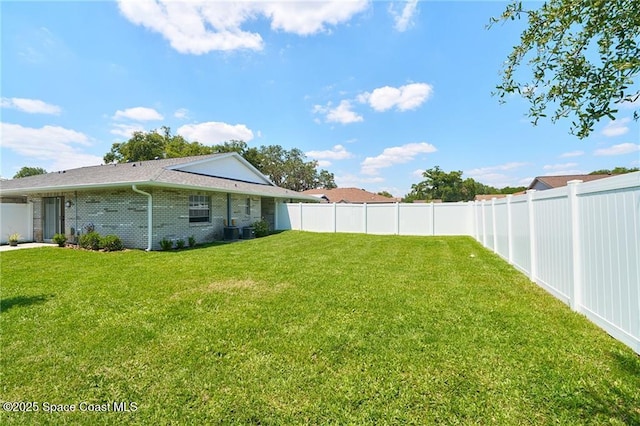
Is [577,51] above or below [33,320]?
above

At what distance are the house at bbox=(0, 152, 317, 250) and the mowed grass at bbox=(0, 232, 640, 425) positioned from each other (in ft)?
17.5

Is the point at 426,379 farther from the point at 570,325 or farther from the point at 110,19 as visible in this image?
the point at 110,19

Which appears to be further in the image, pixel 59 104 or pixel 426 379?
pixel 59 104

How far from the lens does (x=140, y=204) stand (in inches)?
445

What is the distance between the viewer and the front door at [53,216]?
13404 mm

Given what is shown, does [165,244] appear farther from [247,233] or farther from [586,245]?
[586,245]

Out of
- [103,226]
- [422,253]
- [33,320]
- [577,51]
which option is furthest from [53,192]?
[577,51]

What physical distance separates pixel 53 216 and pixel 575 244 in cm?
1894

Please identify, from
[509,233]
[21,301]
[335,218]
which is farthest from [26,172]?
[509,233]

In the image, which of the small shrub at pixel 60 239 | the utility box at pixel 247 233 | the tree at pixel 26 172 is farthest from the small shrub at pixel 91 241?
the tree at pixel 26 172

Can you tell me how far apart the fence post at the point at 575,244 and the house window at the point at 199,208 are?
13003mm

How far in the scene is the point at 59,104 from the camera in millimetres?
15695

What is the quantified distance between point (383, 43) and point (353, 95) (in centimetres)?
869

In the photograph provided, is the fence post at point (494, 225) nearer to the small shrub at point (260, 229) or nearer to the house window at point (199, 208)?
the small shrub at point (260, 229)
